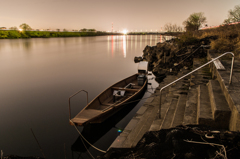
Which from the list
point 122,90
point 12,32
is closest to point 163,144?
point 122,90

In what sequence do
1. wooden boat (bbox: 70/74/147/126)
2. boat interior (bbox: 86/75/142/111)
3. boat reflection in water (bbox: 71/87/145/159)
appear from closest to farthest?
boat reflection in water (bbox: 71/87/145/159)
wooden boat (bbox: 70/74/147/126)
boat interior (bbox: 86/75/142/111)

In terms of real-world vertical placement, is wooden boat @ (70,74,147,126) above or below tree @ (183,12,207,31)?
below

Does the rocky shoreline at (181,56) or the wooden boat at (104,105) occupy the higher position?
the rocky shoreline at (181,56)

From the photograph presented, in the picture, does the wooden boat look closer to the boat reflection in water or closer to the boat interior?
the boat interior

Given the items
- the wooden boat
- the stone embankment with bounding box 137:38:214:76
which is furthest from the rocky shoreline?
the wooden boat

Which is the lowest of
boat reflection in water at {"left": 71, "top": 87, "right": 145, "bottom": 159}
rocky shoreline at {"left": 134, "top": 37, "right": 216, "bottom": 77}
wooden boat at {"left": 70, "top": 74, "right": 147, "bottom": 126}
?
boat reflection in water at {"left": 71, "top": 87, "right": 145, "bottom": 159}

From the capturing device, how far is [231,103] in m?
3.86

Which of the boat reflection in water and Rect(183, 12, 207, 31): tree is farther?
Rect(183, 12, 207, 31): tree

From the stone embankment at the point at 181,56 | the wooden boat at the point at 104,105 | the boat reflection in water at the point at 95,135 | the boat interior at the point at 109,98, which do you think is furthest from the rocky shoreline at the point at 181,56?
the boat reflection in water at the point at 95,135

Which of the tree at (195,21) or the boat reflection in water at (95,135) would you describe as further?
the tree at (195,21)

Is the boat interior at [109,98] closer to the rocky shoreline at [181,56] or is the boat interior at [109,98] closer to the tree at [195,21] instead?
the rocky shoreline at [181,56]

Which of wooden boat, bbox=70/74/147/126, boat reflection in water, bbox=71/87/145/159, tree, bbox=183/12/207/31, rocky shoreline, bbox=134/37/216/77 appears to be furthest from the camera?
tree, bbox=183/12/207/31

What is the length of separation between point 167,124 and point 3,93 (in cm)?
1485

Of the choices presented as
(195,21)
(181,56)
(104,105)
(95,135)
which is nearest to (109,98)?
(104,105)
